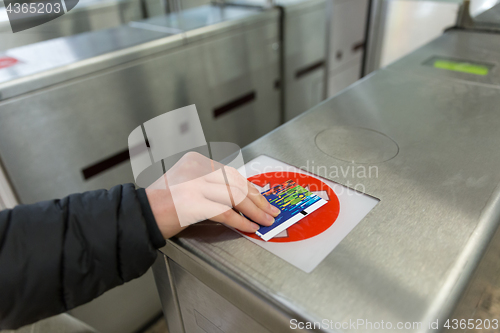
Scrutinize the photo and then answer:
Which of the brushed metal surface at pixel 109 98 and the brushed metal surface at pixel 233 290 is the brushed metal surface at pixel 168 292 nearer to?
the brushed metal surface at pixel 233 290

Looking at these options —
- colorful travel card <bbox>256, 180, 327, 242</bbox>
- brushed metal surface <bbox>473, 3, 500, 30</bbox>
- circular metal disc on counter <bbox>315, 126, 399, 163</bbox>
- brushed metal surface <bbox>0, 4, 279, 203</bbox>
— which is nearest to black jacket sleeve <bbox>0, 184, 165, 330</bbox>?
colorful travel card <bbox>256, 180, 327, 242</bbox>

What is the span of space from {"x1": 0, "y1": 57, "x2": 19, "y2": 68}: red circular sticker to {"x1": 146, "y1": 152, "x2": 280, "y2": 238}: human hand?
0.73 meters

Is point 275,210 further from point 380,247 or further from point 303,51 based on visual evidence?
point 303,51

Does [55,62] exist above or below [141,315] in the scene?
above

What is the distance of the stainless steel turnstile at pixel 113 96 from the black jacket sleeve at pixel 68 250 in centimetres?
51

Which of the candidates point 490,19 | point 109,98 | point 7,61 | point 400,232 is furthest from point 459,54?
point 7,61

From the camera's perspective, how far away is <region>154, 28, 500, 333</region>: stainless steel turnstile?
1.19 ft

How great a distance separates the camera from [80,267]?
1.39ft

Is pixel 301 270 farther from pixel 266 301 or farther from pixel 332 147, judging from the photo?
pixel 332 147

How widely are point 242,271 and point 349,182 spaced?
222mm

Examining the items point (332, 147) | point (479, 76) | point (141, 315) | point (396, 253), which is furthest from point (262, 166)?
point (141, 315)

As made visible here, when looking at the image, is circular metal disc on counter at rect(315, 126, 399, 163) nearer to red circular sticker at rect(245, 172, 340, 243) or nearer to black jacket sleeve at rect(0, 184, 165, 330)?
red circular sticker at rect(245, 172, 340, 243)

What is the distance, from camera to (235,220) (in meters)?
0.44

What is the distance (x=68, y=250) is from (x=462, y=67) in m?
0.95
